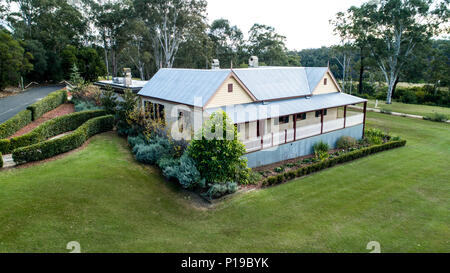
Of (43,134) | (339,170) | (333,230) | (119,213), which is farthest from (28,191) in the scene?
(339,170)

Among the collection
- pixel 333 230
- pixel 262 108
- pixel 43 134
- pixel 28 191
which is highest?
pixel 262 108

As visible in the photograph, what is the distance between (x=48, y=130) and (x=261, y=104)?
14.8 metres

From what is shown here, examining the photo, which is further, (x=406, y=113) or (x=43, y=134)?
(x=406, y=113)

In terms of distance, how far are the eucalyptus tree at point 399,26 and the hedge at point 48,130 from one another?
125 ft

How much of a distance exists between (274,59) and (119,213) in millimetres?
52970

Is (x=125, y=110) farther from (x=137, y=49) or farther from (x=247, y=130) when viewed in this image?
(x=137, y=49)

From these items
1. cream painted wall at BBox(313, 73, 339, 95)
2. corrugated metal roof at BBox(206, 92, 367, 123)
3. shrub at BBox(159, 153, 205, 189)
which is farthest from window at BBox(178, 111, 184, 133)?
cream painted wall at BBox(313, 73, 339, 95)

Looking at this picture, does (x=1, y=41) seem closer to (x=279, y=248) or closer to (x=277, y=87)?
(x=277, y=87)

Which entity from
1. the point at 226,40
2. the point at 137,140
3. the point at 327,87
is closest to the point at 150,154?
the point at 137,140

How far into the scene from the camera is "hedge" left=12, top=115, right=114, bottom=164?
52.4ft

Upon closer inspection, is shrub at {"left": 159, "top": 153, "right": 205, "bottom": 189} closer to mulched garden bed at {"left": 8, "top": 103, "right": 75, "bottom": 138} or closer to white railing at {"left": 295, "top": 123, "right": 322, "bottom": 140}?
white railing at {"left": 295, "top": 123, "right": 322, "bottom": 140}

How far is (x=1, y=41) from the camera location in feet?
113

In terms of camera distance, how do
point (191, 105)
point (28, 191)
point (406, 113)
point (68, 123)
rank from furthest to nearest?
point (406, 113) < point (68, 123) < point (191, 105) < point (28, 191)
